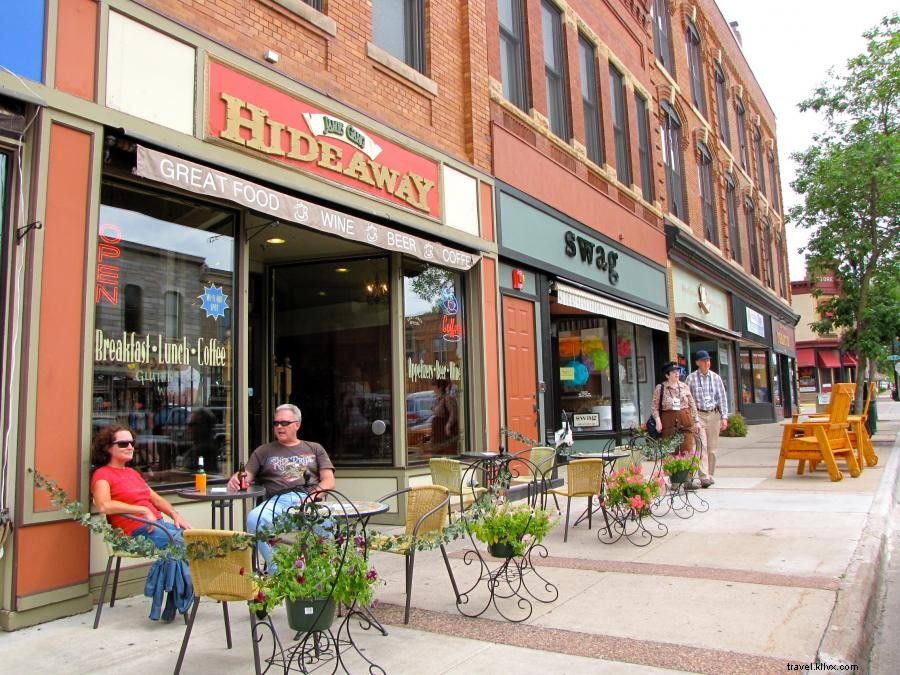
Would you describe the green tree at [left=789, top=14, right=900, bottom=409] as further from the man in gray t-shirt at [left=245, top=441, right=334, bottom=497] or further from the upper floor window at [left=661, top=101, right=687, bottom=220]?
the man in gray t-shirt at [left=245, top=441, right=334, bottom=497]

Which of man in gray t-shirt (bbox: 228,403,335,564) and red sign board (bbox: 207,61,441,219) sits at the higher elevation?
red sign board (bbox: 207,61,441,219)

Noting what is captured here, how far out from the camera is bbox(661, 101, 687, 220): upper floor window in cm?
1816

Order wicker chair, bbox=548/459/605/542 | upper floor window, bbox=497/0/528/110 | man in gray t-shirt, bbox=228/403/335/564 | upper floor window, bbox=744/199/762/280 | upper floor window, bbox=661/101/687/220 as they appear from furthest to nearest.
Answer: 1. upper floor window, bbox=744/199/762/280
2. upper floor window, bbox=661/101/687/220
3. upper floor window, bbox=497/0/528/110
4. wicker chair, bbox=548/459/605/542
5. man in gray t-shirt, bbox=228/403/335/564

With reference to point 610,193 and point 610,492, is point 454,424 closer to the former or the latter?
point 610,492

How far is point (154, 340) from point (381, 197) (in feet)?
10.3

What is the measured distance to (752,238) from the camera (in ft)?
88.1

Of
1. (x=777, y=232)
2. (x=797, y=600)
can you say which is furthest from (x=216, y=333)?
(x=777, y=232)

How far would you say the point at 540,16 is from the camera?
12.0m

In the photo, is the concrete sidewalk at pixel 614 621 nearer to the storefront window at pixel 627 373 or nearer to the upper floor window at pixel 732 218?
the storefront window at pixel 627 373

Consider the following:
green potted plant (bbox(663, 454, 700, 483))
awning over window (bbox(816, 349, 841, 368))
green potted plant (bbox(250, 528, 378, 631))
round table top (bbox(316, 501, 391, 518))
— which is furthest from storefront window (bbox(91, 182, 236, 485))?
awning over window (bbox(816, 349, 841, 368))

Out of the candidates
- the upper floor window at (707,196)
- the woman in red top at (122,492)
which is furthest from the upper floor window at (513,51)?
the upper floor window at (707,196)

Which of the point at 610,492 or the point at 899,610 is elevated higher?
the point at 610,492

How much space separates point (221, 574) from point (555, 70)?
11.3 m

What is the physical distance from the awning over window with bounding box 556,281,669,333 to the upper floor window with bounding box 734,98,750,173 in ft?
44.5
